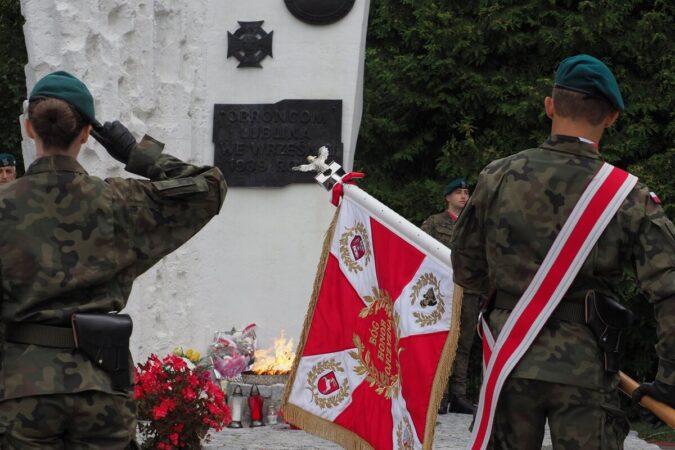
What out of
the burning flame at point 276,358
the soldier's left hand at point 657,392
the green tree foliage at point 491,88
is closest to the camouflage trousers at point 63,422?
the soldier's left hand at point 657,392

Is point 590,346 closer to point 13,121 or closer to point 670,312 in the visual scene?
point 670,312

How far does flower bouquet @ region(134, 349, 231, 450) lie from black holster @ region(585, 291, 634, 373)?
3.27m

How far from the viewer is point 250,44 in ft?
27.4

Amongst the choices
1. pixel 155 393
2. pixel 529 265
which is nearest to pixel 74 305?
pixel 529 265

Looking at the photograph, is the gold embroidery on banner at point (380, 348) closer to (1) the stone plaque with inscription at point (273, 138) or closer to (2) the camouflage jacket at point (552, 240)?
(2) the camouflage jacket at point (552, 240)

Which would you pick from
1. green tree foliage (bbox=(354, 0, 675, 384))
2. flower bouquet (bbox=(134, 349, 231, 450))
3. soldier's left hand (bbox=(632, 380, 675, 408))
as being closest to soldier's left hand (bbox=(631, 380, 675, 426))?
soldier's left hand (bbox=(632, 380, 675, 408))

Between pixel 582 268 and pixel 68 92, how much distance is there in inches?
65.6

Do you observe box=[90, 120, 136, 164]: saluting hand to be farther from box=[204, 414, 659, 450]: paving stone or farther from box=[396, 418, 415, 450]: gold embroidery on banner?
box=[204, 414, 659, 450]: paving stone

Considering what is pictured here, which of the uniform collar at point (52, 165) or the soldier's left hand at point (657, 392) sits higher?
the uniform collar at point (52, 165)

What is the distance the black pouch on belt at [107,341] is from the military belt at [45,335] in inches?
1.3

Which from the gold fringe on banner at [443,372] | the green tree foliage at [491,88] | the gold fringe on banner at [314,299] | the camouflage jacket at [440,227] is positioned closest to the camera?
the gold fringe on banner at [443,372]

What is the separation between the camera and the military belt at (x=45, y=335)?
3600 millimetres

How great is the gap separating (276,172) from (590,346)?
15.6 ft

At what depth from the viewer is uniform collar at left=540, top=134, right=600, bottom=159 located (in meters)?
3.93
